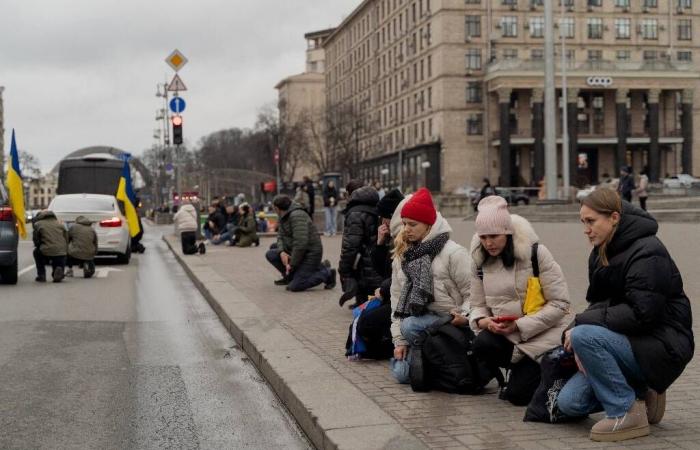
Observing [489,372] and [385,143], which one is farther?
[385,143]

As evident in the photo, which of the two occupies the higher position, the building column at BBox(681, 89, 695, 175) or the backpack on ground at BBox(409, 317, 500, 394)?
the building column at BBox(681, 89, 695, 175)

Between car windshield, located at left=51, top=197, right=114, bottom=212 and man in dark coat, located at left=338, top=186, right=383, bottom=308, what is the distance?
13.1m

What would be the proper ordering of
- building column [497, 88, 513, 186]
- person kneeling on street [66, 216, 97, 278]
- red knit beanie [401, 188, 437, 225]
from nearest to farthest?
red knit beanie [401, 188, 437, 225], person kneeling on street [66, 216, 97, 278], building column [497, 88, 513, 186]

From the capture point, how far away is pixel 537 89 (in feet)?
270

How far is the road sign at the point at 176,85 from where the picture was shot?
90.7ft

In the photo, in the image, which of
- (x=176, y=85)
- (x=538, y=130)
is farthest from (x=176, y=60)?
(x=538, y=130)

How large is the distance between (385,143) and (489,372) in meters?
94.0

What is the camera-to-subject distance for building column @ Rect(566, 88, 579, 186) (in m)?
82.4

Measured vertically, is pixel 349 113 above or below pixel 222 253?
above

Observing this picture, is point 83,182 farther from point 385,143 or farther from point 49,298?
point 385,143

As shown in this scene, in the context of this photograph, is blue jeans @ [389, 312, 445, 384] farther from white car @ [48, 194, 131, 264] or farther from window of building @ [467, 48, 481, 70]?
window of building @ [467, 48, 481, 70]

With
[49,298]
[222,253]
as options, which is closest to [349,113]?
[222,253]

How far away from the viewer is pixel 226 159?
141 m

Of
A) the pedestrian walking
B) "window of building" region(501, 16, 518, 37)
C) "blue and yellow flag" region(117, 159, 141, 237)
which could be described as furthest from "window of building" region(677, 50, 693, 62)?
"blue and yellow flag" region(117, 159, 141, 237)
